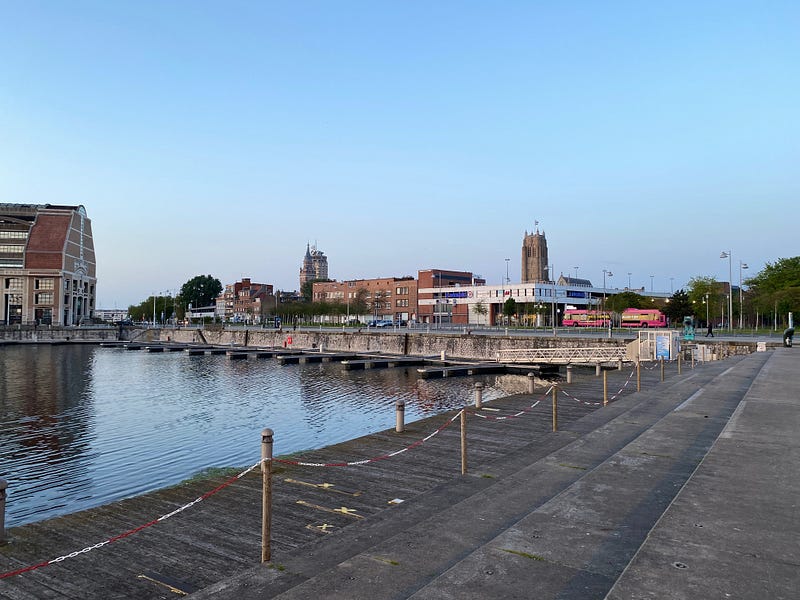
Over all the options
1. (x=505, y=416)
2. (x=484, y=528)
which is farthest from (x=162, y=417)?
(x=484, y=528)

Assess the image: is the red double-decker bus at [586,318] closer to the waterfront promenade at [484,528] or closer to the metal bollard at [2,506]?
the waterfront promenade at [484,528]

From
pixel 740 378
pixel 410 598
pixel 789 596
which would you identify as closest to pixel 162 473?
pixel 410 598

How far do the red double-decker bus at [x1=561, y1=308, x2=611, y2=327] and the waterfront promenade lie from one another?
286 feet

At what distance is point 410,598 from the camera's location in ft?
16.6

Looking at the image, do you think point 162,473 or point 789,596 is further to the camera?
point 162,473

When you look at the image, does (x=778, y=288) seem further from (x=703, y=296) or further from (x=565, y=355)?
(x=565, y=355)

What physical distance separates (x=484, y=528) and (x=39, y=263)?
140284 millimetres

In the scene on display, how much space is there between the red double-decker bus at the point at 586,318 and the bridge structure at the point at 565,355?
45.7m

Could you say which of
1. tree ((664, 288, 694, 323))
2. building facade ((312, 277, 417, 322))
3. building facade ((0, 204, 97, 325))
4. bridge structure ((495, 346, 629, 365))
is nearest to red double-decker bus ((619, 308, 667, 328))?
tree ((664, 288, 694, 323))

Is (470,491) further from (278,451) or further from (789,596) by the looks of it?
(278,451)

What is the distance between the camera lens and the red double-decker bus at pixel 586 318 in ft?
321

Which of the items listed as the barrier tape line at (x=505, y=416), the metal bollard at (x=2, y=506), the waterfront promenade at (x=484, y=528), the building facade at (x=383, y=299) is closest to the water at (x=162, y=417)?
the metal bollard at (x=2, y=506)

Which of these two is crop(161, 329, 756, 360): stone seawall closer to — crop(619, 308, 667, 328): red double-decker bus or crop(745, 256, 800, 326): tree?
crop(745, 256, 800, 326): tree

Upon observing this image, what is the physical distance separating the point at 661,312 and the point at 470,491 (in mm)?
97238
